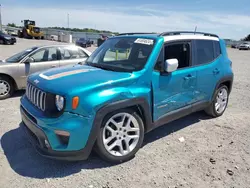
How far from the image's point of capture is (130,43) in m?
3.77

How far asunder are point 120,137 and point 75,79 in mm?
1034

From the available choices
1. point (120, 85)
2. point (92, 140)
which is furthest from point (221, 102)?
point (92, 140)

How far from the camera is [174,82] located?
3.55 m

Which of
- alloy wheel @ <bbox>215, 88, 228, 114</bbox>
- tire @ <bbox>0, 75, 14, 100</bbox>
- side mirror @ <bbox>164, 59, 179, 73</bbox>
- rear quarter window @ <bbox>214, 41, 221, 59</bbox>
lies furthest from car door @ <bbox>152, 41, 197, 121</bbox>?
tire @ <bbox>0, 75, 14, 100</bbox>

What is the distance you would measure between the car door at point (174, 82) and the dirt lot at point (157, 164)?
621 millimetres

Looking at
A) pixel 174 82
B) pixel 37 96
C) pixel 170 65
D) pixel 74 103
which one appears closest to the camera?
pixel 74 103

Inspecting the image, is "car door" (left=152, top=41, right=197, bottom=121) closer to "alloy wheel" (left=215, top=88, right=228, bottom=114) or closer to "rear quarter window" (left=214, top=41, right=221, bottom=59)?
"rear quarter window" (left=214, top=41, right=221, bottom=59)

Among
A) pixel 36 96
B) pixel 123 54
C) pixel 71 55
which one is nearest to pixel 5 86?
pixel 71 55

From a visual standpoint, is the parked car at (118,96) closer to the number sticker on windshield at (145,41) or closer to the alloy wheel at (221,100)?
the number sticker on windshield at (145,41)

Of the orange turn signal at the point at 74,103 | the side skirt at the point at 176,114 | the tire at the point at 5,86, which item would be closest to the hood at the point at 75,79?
the orange turn signal at the point at 74,103

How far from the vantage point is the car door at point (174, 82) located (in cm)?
335

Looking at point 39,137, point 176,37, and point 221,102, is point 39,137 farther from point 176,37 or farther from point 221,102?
point 221,102

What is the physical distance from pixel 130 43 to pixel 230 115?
10.1ft

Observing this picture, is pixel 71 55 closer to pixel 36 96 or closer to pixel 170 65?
pixel 36 96
